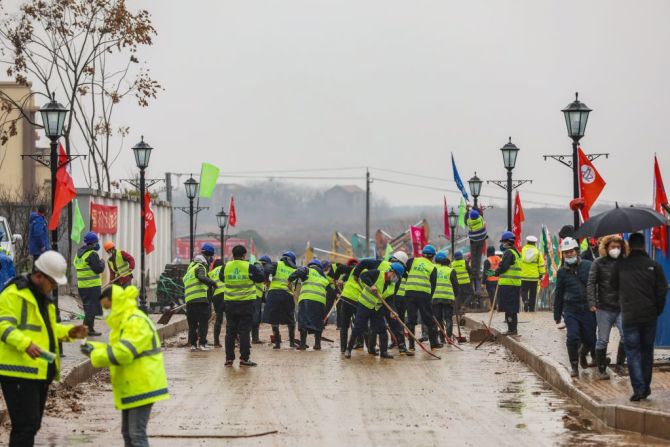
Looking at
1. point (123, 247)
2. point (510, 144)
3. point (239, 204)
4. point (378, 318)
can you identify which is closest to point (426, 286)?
point (378, 318)

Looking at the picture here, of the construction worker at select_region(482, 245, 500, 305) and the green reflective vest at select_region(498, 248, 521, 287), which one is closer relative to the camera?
the green reflective vest at select_region(498, 248, 521, 287)

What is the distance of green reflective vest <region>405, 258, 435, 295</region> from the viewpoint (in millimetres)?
22297

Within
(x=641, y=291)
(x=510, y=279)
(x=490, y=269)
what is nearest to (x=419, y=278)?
(x=510, y=279)

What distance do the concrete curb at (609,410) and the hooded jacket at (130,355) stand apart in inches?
192

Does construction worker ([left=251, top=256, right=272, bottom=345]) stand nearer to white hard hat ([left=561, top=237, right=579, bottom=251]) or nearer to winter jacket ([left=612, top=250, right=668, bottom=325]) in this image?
white hard hat ([left=561, top=237, right=579, bottom=251])

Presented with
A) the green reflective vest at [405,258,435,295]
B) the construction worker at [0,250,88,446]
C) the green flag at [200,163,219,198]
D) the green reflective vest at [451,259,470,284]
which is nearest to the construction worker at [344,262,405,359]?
the green reflective vest at [405,258,435,295]

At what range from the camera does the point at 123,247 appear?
155 feet

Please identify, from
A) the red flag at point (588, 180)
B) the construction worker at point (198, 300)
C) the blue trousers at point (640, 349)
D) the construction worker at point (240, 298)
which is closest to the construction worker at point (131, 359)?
the blue trousers at point (640, 349)

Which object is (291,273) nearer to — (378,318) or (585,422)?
(378,318)

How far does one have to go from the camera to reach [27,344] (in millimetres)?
8930

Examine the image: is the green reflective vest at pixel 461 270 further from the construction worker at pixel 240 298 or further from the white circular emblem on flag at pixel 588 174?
the construction worker at pixel 240 298

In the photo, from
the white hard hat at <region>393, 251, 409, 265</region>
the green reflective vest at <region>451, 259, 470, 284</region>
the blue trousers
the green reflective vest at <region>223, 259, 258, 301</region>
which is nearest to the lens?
the blue trousers

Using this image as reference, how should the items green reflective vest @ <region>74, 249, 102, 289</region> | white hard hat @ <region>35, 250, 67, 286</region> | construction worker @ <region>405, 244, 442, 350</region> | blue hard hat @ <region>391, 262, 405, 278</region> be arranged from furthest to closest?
construction worker @ <region>405, 244, 442, 350</region> < blue hard hat @ <region>391, 262, 405, 278</region> < green reflective vest @ <region>74, 249, 102, 289</region> < white hard hat @ <region>35, 250, 67, 286</region>

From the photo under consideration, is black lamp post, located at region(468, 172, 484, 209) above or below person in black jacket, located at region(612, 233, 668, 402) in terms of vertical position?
above
